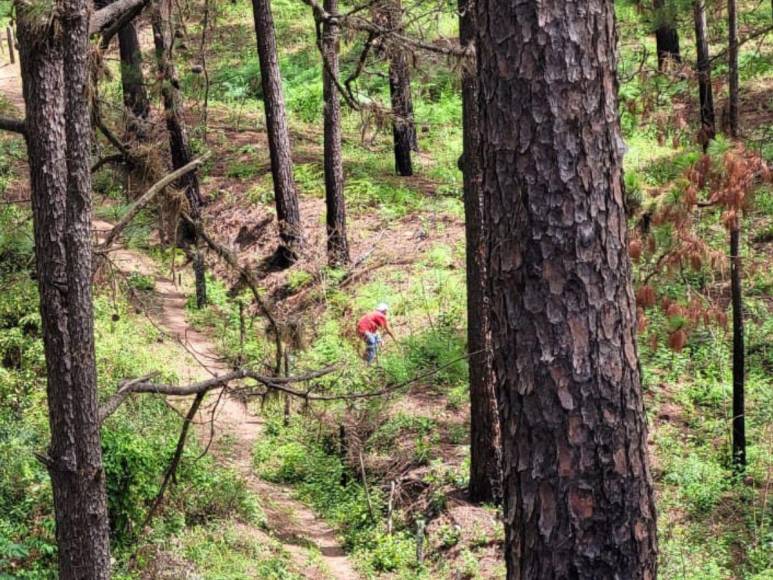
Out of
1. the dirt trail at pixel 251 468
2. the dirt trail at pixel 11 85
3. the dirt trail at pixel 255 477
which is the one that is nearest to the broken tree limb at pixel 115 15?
the dirt trail at pixel 251 468

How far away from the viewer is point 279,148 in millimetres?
18578

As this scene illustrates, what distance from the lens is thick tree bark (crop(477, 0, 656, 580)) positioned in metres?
3.38

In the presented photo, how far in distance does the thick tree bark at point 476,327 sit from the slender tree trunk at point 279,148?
301 inches

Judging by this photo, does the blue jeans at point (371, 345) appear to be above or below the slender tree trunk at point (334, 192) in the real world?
below

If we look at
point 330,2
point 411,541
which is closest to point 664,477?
point 411,541

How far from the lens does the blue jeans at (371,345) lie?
14.8m

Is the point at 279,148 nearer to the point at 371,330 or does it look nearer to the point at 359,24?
the point at 371,330

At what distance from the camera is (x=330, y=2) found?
54.7 feet

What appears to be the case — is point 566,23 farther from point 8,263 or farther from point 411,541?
point 8,263

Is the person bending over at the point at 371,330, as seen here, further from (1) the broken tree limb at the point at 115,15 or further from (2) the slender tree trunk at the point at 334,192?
(1) the broken tree limb at the point at 115,15

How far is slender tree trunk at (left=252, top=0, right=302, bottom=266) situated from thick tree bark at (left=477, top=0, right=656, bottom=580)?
14.6 m

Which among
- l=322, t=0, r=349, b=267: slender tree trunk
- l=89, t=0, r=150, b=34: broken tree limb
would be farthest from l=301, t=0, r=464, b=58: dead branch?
l=322, t=0, r=349, b=267: slender tree trunk

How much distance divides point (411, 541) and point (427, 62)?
5.87 m

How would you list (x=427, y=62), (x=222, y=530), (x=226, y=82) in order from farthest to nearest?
(x=226, y=82), (x=222, y=530), (x=427, y=62)
